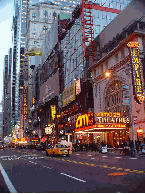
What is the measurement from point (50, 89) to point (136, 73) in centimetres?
5270

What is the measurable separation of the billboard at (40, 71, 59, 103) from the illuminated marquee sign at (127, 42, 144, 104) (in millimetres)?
44335

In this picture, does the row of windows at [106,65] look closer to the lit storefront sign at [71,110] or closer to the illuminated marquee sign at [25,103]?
the lit storefront sign at [71,110]

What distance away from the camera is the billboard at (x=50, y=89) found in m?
79.7

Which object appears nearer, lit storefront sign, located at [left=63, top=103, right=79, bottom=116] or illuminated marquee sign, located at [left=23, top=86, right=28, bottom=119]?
lit storefront sign, located at [left=63, top=103, right=79, bottom=116]

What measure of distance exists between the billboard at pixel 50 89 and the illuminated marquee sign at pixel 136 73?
44.3 meters

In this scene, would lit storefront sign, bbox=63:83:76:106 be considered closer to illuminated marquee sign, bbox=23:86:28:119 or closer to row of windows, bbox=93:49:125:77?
row of windows, bbox=93:49:125:77

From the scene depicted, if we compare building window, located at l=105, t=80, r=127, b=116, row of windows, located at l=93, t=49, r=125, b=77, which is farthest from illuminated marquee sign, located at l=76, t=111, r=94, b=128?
row of windows, located at l=93, t=49, r=125, b=77

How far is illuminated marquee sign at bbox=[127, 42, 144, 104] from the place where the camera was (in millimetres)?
35312

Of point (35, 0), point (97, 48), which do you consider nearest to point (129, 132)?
point (97, 48)

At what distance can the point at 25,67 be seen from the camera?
14375cm

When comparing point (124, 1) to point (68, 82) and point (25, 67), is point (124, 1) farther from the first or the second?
point (25, 67)

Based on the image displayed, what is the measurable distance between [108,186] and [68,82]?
208 ft

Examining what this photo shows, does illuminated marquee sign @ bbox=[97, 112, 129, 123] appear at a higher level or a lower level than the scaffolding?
lower

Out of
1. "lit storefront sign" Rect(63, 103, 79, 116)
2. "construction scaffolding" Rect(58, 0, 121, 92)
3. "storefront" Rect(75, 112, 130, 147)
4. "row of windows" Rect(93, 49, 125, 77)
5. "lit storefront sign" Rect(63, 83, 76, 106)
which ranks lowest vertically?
"storefront" Rect(75, 112, 130, 147)
